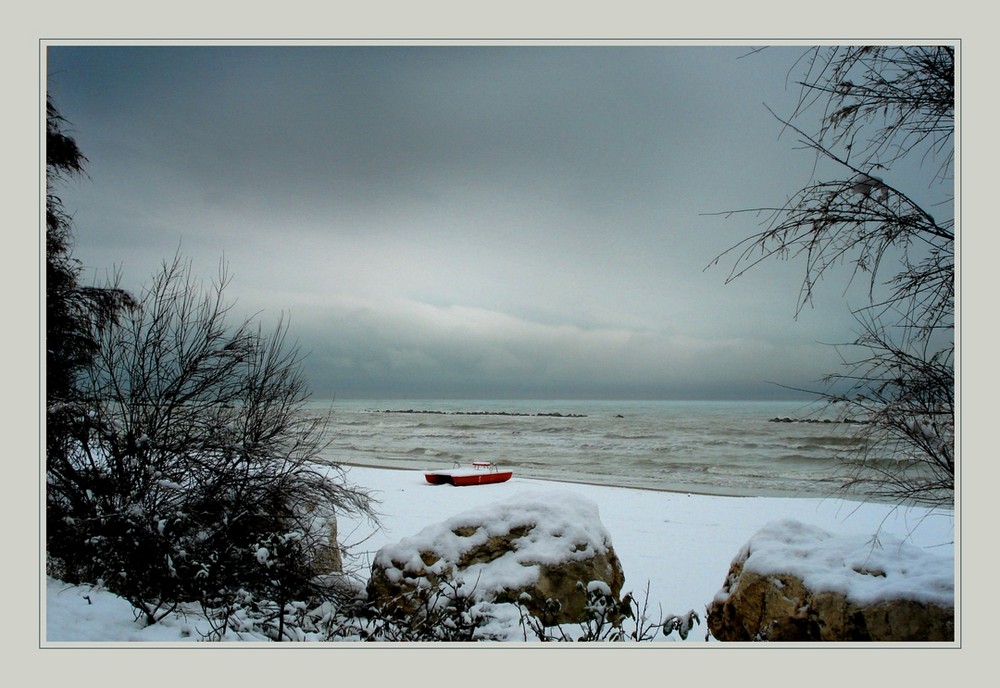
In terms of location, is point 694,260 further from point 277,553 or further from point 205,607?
point 205,607

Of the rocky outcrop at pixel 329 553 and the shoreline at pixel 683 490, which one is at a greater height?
the rocky outcrop at pixel 329 553

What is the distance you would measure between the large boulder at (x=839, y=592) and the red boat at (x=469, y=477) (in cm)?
616

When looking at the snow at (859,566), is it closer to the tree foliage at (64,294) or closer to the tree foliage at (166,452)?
the tree foliage at (166,452)

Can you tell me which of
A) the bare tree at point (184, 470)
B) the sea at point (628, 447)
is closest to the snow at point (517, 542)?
the bare tree at point (184, 470)

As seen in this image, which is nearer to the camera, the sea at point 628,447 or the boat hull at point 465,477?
the boat hull at point 465,477

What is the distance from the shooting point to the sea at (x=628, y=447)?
35.1 feet

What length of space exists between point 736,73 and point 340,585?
3584 mm

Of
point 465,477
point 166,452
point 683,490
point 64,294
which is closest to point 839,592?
point 166,452

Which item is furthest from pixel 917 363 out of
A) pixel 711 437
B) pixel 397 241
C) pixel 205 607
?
pixel 711 437

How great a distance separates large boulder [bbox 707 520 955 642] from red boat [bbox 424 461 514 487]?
6159mm

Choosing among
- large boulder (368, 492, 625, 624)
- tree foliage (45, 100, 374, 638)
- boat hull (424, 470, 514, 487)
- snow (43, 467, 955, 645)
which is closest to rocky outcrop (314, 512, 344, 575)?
tree foliage (45, 100, 374, 638)

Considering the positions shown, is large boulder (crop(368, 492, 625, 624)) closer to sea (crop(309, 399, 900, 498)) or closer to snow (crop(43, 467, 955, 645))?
snow (crop(43, 467, 955, 645))

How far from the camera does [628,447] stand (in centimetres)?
1524

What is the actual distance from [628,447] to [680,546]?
980 centimetres
